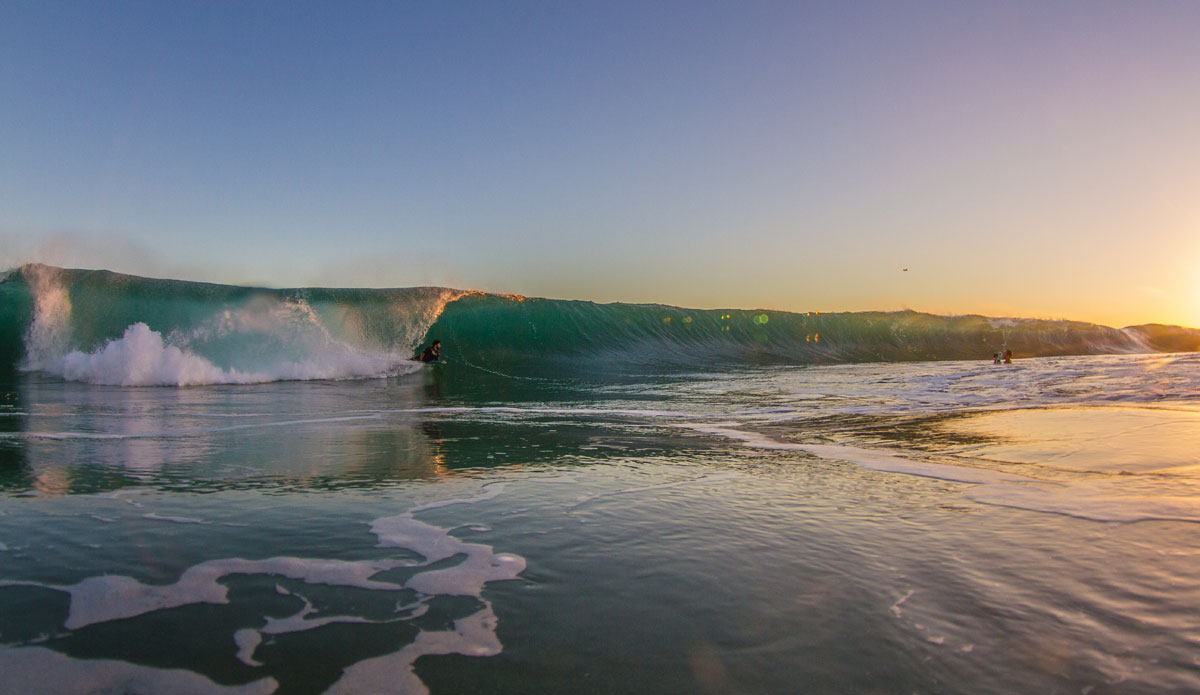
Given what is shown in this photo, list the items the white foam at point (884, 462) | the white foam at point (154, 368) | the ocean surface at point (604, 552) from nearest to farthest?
the ocean surface at point (604, 552), the white foam at point (884, 462), the white foam at point (154, 368)

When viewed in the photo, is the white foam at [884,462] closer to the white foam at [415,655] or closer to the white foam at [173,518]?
the white foam at [415,655]

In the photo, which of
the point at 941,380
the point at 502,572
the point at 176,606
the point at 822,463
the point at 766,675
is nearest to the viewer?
the point at 766,675

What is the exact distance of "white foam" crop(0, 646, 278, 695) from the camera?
180 cm

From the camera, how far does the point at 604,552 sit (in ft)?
9.59

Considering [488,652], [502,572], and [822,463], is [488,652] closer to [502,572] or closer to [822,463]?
[502,572]

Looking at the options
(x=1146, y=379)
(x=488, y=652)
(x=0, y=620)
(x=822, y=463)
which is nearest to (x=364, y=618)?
(x=488, y=652)

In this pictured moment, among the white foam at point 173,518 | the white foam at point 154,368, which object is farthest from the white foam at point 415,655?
the white foam at point 154,368

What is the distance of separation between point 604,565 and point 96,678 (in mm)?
1629

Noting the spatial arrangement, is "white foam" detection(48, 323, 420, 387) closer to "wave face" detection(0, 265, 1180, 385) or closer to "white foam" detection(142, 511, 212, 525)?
"wave face" detection(0, 265, 1180, 385)

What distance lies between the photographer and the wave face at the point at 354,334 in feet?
58.9

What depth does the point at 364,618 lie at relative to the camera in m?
2.26

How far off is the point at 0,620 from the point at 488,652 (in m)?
1.59

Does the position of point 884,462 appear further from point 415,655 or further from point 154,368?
point 154,368

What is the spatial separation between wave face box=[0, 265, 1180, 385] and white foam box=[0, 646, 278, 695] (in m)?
15.5
